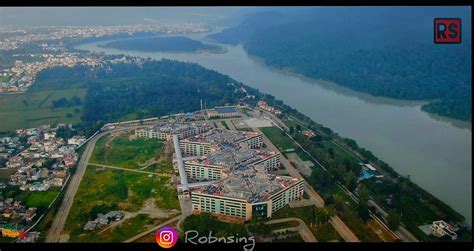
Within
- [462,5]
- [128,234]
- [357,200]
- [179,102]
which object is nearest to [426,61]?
[179,102]

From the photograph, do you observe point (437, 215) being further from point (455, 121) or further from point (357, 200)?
point (455, 121)

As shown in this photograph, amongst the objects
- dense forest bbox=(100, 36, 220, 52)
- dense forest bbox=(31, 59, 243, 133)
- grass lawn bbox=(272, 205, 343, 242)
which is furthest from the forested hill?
grass lawn bbox=(272, 205, 343, 242)

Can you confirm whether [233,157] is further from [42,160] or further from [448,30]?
[448,30]

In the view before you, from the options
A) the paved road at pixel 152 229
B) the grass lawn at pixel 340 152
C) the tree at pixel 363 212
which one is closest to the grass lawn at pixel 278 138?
the grass lawn at pixel 340 152

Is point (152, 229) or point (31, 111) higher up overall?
point (31, 111)

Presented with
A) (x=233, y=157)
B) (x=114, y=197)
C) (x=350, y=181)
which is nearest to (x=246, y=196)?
(x=233, y=157)
